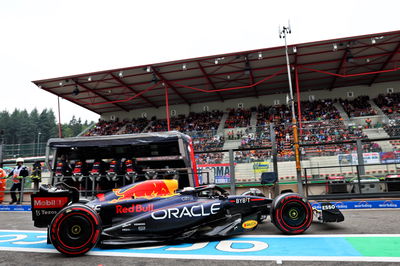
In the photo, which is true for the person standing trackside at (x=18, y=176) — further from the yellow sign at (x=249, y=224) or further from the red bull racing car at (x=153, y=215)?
the yellow sign at (x=249, y=224)

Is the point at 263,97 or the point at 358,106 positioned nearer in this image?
the point at 358,106

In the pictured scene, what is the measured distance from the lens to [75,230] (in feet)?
13.5

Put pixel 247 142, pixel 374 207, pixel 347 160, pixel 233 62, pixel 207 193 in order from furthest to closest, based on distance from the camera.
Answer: pixel 233 62, pixel 247 142, pixel 347 160, pixel 374 207, pixel 207 193

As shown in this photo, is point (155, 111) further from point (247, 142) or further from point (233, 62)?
point (247, 142)

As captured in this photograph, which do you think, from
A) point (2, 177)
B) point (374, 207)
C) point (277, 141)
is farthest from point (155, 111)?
point (374, 207)

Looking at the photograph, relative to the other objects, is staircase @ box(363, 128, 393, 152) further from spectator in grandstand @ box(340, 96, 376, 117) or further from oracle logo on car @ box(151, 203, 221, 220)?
spectator in grandstand @ box(340, 96, 376, 117)

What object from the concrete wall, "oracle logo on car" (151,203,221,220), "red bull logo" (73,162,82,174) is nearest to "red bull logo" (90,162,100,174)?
"red bull logo" (73,162,82,174)

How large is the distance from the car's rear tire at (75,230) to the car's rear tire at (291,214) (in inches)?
121

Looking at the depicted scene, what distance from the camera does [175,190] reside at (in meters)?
5.39

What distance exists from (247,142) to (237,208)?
7545mm

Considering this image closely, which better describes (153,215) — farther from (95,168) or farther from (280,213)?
(95,168)

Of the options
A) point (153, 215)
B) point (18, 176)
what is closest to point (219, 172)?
point (153, 215)

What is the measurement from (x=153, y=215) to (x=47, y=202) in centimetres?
191

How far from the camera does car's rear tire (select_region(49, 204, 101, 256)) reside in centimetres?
402
